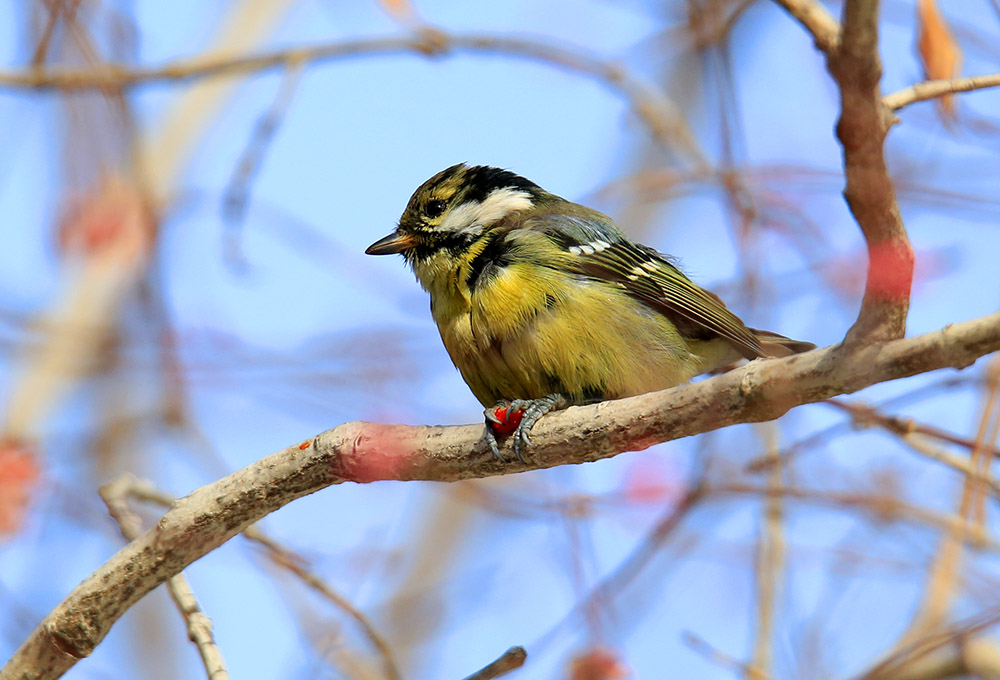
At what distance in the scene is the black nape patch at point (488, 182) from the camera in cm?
479

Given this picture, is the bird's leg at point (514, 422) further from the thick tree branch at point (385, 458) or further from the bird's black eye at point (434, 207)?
the bird's black eye at point (434, 207)

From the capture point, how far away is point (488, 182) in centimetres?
489

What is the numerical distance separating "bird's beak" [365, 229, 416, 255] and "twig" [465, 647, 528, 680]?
253 cm

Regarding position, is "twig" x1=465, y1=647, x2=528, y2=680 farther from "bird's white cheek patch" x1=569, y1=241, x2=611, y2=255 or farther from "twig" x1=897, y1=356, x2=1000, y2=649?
"bird's white cheek patch" x1=569, y1=241, x2=611, y2=255

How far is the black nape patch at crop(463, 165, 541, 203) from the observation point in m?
4.79

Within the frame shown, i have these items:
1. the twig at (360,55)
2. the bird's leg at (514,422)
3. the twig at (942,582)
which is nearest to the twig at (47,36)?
the twig at (360,55)

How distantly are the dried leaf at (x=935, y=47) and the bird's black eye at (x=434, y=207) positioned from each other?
8.21ft

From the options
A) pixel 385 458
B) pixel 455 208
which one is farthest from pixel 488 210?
pixel 385 458

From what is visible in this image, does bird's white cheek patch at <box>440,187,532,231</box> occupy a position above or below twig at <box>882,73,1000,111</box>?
above

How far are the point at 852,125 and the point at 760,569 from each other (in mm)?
2488

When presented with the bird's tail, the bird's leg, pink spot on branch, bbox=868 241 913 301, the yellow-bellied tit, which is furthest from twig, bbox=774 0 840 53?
the bird's tail

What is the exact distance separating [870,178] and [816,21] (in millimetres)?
342

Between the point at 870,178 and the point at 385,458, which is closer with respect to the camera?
the point at 870,178

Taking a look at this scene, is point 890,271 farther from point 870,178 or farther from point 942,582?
point 942,582
